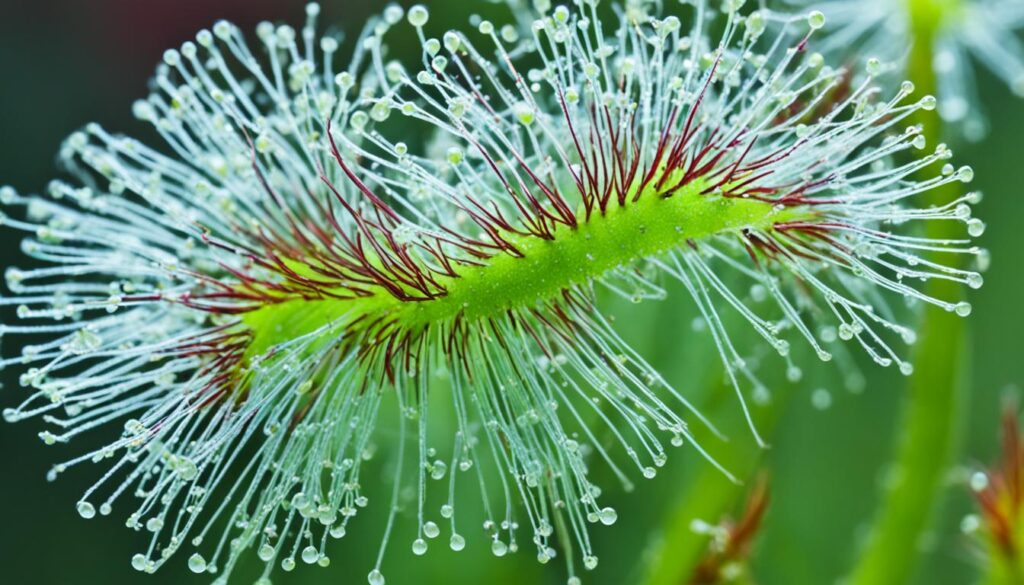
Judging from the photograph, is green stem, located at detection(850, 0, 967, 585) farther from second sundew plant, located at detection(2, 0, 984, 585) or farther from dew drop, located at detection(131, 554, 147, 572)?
dew drop, located at detection(131, 554, 147, 572)

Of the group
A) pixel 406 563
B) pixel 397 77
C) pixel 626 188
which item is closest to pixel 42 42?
pixel 406 563

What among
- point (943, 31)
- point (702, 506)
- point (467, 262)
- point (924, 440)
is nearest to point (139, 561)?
point (467, 262)

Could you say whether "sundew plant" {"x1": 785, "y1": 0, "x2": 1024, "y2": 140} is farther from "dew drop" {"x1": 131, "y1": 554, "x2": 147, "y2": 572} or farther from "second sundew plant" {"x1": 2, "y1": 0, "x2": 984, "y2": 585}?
"dew drop" {"x1": 131, "y1": 554, "x2": 147, "y2": 572}

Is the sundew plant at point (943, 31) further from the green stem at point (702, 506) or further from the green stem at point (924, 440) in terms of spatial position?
the green stem at point (702, 506)

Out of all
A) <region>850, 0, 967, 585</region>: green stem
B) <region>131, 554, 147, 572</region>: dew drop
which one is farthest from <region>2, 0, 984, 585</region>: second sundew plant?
<region>850, 0, 967, 585</region>: green stem

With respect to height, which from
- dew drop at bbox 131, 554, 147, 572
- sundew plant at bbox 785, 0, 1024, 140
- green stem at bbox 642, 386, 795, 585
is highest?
sundew plant at bbox 785, 0, 1024, 140

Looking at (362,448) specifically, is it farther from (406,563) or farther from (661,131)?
(406,563)

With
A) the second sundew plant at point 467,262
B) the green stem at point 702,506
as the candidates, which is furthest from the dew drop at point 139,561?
the green stem at point 702,506

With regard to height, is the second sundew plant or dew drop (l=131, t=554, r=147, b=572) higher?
the second sundew plant

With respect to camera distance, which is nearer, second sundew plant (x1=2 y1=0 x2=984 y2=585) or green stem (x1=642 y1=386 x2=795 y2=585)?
second sundew plant (x1=2 y1=0 x2=984 y2=585)

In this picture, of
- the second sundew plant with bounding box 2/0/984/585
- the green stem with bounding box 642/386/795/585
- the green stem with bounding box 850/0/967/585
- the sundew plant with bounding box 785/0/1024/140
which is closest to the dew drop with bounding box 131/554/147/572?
the second sundew plant with bounding box 2/0/984/585
